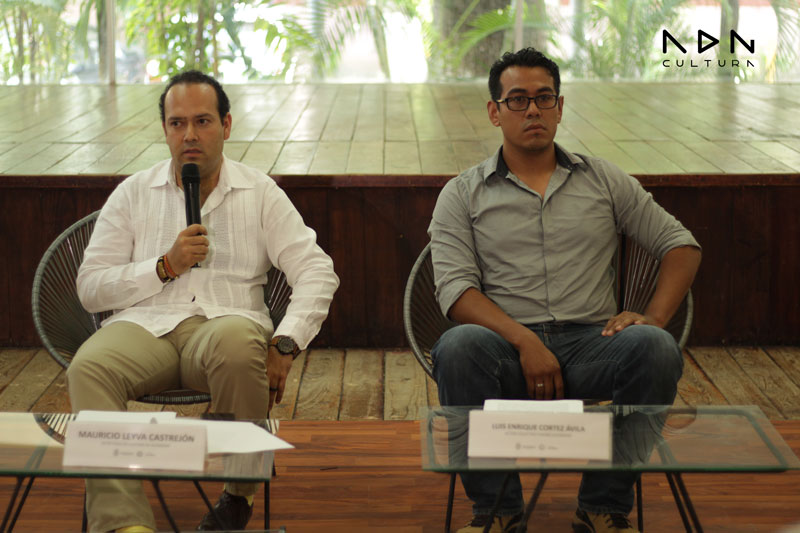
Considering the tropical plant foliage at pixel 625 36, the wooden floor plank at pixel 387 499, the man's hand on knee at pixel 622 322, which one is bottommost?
the wooden floor plank at pixel 387 499

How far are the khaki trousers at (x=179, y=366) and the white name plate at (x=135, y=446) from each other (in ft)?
1.29

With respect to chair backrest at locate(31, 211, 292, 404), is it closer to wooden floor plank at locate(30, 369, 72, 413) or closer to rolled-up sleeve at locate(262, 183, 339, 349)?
rolled-up sleeve at locate(262, 183, 339, 349)

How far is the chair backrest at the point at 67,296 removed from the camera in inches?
87.2

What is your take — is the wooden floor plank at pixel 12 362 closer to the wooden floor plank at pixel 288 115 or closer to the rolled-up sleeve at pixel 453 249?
the wooden floor plank at pixel 288 115

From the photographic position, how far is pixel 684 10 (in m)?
5.83

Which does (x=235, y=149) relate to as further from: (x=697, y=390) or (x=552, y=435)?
(x=552, y=435)

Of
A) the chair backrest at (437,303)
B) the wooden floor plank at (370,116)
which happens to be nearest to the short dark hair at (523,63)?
the chair backrest at (437,303)

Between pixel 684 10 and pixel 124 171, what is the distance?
3.98m

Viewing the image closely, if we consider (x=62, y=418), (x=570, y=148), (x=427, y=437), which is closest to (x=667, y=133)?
(x=570, y=148)

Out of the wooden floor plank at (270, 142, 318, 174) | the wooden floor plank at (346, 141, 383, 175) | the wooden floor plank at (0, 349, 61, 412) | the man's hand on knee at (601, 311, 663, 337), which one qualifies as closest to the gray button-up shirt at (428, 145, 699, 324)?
the man's hand on knee at (601, 311, 663, 337)

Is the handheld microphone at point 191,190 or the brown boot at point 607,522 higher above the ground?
the handheld microphone at point 191,190

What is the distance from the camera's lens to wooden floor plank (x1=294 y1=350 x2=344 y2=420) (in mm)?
2844

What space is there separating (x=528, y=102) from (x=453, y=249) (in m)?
0.40

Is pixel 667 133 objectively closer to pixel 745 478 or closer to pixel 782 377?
pixel 782 377
